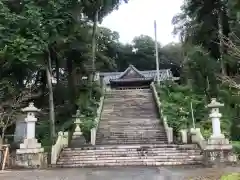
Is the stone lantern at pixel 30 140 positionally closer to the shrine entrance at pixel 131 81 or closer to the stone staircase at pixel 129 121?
the stone staircase at pixel 129 121

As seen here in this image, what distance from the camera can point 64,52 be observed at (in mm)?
19031

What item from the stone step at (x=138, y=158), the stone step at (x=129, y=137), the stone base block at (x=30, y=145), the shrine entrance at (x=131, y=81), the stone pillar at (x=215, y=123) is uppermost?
the shrine entrance at (x=131, y=81)

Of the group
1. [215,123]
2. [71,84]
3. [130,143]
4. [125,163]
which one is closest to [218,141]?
[215,123]

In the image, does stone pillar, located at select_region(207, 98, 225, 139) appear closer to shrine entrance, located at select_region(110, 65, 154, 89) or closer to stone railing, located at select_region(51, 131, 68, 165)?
stone railing, located at select_region(51, 131, 68, 165)

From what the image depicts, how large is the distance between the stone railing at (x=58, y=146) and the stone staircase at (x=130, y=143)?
22 cm

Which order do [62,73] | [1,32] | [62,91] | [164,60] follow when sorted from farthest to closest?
[164,60] < [62,73] < [62,91] < [1,32]

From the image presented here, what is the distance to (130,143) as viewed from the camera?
15.8 metres

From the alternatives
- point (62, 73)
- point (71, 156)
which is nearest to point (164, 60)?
point (62, 73)

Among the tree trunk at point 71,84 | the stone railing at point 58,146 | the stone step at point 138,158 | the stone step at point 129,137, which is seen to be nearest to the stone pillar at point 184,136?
the stone step at point 129,137

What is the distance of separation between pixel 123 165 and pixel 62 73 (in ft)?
39.3

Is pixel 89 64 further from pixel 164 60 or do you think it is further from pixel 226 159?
pixel 164 60

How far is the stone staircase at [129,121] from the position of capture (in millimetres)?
16312

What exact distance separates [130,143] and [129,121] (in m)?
3.31

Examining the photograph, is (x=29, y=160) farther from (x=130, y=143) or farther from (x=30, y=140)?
(x=130, y=143)
